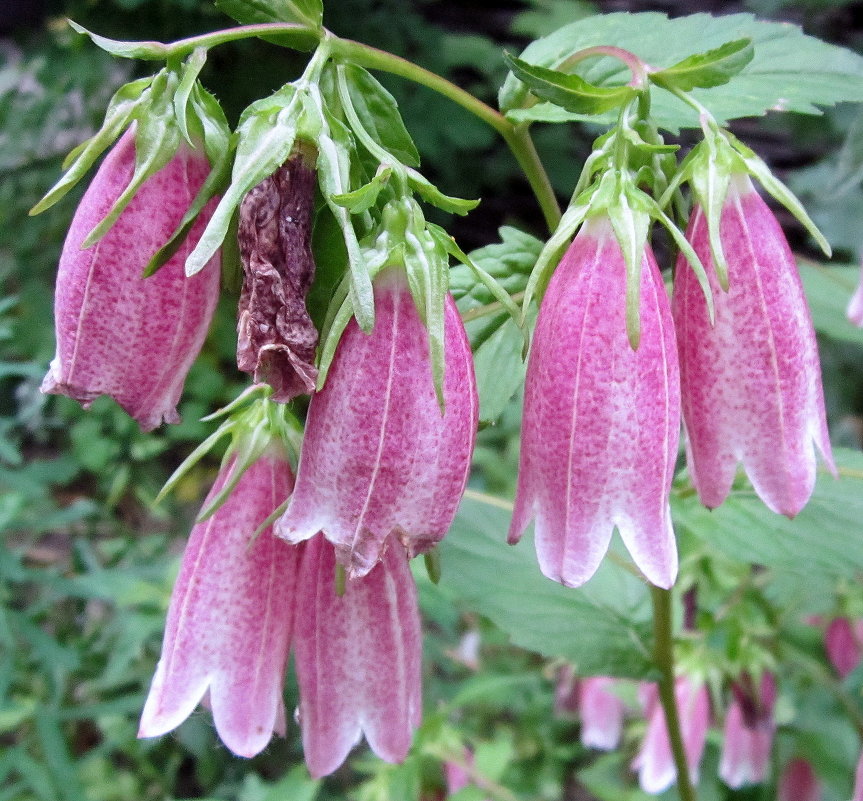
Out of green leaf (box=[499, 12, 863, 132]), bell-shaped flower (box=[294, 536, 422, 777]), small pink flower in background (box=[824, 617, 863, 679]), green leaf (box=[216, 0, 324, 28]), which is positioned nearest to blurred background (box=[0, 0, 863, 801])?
small pink flower in background (box=[824, 617, 863, 679])

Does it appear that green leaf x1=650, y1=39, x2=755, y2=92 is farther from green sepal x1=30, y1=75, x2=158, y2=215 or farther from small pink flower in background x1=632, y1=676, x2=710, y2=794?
small pink flower in background x1=632, y1=676, x2=710, y2=794

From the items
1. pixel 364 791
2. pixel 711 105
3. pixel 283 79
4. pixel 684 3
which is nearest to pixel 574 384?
pixel 711 105

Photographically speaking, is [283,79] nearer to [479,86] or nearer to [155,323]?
[479,86]

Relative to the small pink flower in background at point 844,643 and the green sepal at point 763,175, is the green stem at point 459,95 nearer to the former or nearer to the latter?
the green sepal at point 763,175

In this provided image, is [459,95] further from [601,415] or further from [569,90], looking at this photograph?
[601,415]

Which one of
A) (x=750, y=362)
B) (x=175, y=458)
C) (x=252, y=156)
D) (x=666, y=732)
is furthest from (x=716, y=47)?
(x=175, y=458)

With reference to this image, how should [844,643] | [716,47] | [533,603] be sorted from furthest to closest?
[844,643] → [533,603] → [716,47]

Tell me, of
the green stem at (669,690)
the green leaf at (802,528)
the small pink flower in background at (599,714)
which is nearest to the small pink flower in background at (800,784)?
the small pink flower in background at (599,714)
